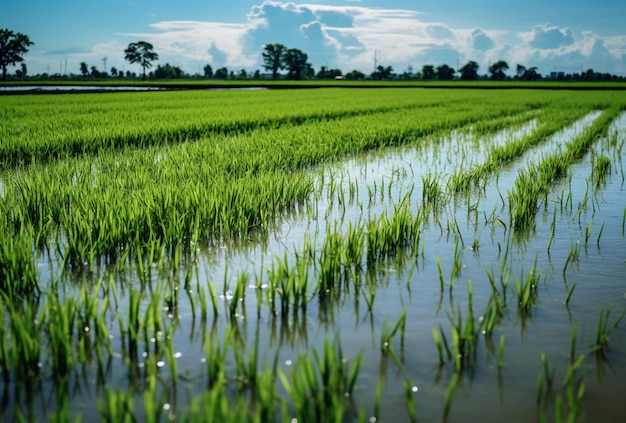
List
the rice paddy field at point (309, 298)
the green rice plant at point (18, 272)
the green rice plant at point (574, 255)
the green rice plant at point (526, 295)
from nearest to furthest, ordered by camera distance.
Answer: the rice paddy field at point (309, 298) < the green rice plant at point (526, 295) < the green rice plant at point (18, 272) < the green rice plant at point (574, 255)

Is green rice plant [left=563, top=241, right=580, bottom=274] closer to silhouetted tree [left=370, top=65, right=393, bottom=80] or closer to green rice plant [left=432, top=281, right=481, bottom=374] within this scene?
green rice plant [left=432, top=281, right=481, bottom=374]

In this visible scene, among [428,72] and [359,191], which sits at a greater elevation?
[428,72]

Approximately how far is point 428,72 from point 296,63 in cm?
2013

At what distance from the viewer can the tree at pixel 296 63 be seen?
99.6 meters

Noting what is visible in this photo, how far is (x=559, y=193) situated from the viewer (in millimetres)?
6406

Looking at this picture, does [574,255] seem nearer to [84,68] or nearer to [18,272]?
[18,272]

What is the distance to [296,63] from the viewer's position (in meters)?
99.6

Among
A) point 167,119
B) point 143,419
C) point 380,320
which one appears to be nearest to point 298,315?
point 380,320

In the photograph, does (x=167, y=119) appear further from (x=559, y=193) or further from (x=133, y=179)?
(x=559, y=193)

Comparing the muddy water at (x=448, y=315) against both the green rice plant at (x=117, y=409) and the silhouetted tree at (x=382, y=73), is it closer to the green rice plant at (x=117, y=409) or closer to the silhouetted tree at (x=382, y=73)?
the green rice plant at (x=117, y=409)

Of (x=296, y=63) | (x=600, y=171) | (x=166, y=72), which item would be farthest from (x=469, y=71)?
(x=600, y=171)

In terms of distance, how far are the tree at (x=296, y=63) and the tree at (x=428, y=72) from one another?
17664 mm

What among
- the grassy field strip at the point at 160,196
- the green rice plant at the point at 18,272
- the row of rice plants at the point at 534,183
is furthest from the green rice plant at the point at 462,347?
the row of rice plants at the point at 534,183

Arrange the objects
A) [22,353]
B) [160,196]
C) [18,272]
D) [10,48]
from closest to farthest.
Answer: [22,353] < [18,272] < [160,196] < [10,48]
